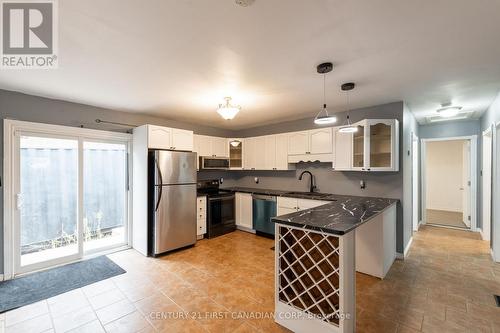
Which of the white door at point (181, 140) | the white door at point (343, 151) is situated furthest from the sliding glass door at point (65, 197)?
the white door at point (343, 151)

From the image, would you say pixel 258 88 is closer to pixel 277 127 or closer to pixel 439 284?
pixel 277 127

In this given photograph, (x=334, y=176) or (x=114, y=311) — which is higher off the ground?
(x=334, y=176)

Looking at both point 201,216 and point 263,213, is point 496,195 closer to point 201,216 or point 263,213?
point 263,213

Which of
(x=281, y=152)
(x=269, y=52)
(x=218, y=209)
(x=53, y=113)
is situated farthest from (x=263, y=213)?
(x=53, y=113)

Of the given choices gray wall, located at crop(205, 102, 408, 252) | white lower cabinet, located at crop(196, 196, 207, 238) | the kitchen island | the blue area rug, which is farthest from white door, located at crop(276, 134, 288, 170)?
the blue area rug

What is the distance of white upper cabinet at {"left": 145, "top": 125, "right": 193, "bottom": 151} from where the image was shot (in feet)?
12.3

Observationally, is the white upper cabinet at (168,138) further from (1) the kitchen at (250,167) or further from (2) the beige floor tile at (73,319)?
(2) the beige floor tile at (73,319)

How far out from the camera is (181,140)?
4164 mm

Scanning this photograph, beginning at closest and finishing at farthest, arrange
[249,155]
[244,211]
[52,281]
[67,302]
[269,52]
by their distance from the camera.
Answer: [269,52]
[67,302]
[52,281]
[244,211]
[249,155]

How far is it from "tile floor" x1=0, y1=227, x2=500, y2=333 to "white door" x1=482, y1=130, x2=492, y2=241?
1.06 m

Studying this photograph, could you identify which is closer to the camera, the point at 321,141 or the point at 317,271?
the point at 317,271

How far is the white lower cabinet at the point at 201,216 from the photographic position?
442 cm

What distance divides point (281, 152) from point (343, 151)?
1.36 meters

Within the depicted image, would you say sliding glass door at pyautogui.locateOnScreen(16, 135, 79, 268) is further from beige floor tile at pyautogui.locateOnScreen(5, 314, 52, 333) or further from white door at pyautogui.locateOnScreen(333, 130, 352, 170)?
white door at pyautogui.locateOnScreen(333, 130, 352, 170)
